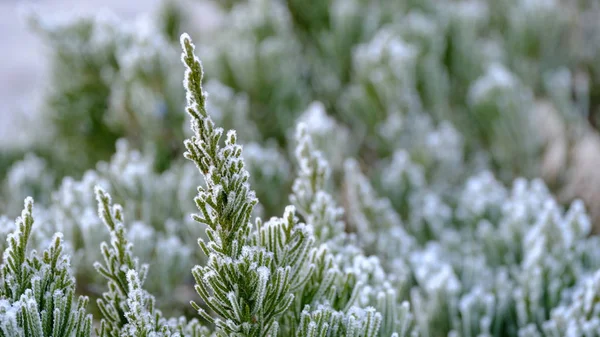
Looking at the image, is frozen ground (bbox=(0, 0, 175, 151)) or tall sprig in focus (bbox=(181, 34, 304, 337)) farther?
frozen ground (bbox=(0, 0, 175, 151))

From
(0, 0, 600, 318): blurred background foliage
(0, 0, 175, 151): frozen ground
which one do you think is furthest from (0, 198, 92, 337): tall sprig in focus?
(0, 0, 175, 151): frozen ground

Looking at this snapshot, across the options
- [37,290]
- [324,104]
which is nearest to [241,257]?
[37,290]

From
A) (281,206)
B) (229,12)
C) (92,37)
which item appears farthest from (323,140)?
(229,12)

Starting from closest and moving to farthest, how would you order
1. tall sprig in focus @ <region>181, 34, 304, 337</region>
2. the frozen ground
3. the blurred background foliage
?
1. tall sprig in focus @ <region>181, 34, 304, 337</region>
2. the blurred background foliage
3. the frozen ground

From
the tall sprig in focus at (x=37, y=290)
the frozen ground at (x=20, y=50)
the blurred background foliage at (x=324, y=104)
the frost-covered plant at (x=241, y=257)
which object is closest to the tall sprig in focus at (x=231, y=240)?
the frost-covered plant at (x=241, y=257)

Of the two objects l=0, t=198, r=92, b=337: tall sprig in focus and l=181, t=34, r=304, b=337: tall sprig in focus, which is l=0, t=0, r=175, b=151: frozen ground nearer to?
l=0, t=198, r=92, b=337: tall sprig in focus

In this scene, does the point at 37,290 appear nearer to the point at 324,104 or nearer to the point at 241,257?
the point at 241,257

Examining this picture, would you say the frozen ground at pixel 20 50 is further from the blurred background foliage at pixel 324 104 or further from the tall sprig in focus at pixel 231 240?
the tall sprig in focus at pixel 231 240
